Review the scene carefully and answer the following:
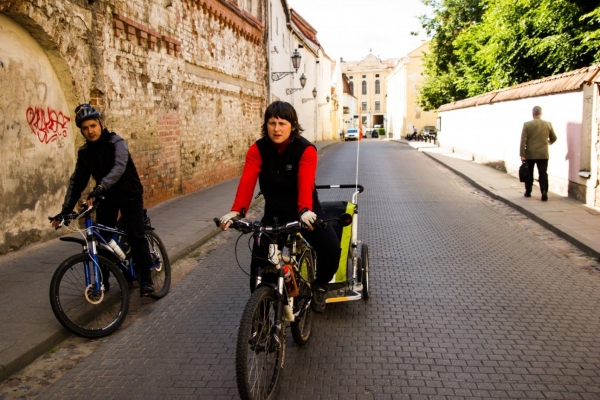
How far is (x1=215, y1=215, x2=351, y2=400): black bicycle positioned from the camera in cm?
344

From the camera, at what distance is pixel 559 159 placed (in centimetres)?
1334

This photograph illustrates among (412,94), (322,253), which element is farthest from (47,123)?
(412,94)

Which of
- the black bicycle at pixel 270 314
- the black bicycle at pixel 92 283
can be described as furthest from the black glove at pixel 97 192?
the black bicycle at pixel 270 314

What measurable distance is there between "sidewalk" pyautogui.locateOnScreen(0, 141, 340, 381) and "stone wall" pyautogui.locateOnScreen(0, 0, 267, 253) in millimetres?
508

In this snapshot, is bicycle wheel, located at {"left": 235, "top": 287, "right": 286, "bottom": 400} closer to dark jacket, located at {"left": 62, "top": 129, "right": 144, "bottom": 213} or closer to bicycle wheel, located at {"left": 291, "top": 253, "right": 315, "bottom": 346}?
bicycle wheel, located at {"left": 291, "top": 253, "right": 315, "bottom": 346}

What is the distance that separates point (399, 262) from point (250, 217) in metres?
4.82

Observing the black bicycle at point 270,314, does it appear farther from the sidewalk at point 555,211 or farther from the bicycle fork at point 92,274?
the sidewalk at point 555,211

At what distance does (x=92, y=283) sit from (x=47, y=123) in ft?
14.3

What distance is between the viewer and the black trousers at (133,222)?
18.9 feet

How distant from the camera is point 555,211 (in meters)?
10.9

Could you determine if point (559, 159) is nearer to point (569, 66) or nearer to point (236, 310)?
Result: point (569, 66)

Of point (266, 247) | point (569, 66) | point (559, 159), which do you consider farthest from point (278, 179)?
point (569, 66)

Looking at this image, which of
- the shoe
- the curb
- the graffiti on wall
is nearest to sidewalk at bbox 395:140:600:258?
the curb

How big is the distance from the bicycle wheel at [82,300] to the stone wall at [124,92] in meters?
2.93
